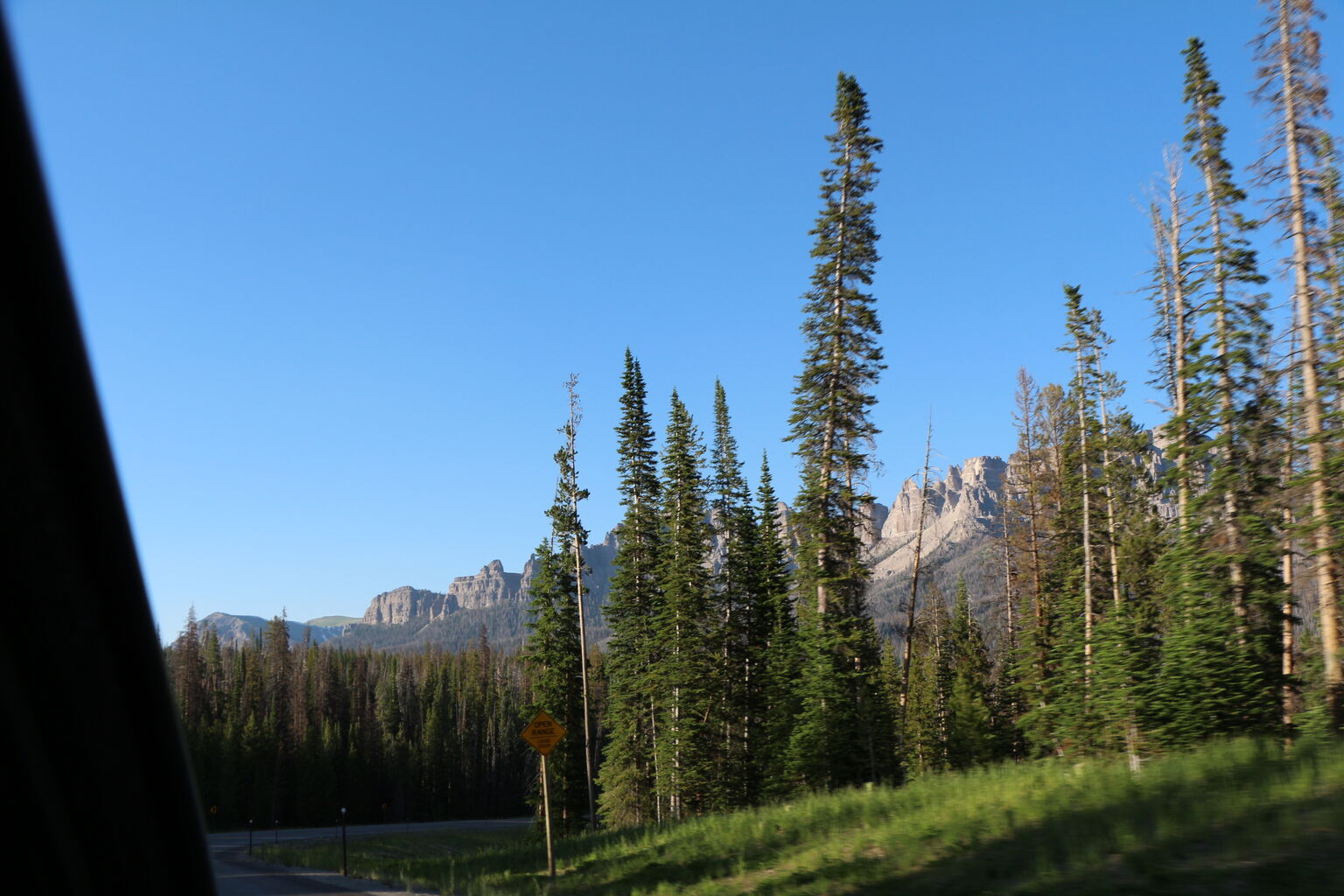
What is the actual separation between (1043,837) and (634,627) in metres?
35.5

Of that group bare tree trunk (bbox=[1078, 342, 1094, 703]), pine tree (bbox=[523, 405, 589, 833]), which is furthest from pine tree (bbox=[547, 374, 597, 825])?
bare tree trunk (bbox=[1078, 342, 1094, 703])

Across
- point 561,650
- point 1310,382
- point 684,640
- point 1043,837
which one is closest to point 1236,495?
point 1310,382

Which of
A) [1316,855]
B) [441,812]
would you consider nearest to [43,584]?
[1316,855]

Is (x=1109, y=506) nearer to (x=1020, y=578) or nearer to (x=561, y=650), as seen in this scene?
(x=1020, y=578)

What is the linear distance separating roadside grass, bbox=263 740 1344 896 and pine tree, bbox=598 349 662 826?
24.3 meters

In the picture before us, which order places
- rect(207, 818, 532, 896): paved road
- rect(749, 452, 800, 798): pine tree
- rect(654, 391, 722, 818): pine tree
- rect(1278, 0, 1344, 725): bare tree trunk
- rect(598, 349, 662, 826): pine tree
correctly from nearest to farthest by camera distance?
rect(1278, 0, 1344, 725): bare tree trunk → rect(207, 818, 532, 896): paved road → rect(749, 452, 800, 798): pine tree → rect(654, 391, 722, 818): pine tree → rect(598, 349, 662, 826): pine tree

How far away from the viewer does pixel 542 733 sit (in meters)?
19.0

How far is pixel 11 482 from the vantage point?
250 centimetres

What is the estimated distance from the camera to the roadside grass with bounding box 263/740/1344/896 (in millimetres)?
9023

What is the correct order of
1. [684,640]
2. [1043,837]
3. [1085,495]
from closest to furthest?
1. [1043,837]
2. [1085,495]
3. [684,640]

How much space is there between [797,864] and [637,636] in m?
32.4

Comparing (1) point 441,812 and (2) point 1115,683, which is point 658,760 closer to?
(2) point 1115,683

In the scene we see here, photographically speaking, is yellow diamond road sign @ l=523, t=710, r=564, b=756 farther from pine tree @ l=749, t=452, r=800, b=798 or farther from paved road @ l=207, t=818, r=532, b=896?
pine tree @ l=749, t=452, r=800, b=798

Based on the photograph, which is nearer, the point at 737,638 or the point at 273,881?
the point at 273,881
